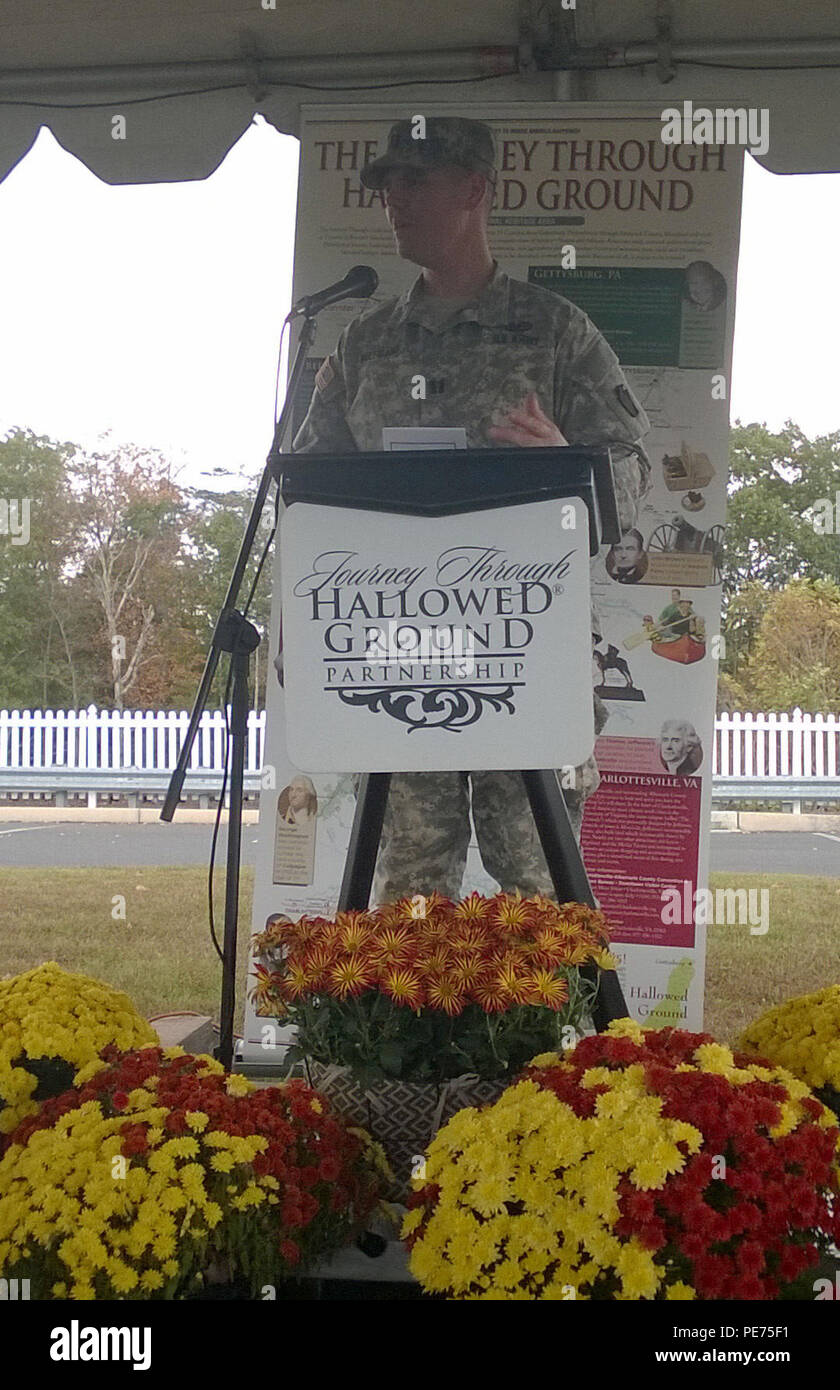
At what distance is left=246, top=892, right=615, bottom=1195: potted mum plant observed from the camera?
1438mm

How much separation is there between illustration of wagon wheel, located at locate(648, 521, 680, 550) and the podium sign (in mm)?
1390

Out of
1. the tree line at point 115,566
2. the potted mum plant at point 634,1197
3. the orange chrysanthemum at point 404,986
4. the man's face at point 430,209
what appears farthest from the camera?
the tree line at point 115,566

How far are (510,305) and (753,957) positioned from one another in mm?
3487

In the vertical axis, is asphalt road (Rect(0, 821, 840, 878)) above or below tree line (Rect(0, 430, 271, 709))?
below

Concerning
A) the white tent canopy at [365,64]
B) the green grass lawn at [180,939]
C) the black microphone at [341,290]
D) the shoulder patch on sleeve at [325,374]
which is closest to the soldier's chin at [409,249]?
the shoulder patch on sleeve at [325,374]

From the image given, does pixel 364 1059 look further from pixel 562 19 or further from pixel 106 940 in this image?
pixel 106 940

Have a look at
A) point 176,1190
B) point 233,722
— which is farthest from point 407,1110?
point 233,722

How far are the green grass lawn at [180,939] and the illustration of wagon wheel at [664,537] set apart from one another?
1981 millimetres

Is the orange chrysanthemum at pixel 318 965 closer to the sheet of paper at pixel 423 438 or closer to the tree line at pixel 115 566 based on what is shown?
the sheet of paper at pixel 423 438

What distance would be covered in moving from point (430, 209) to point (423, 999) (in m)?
2.08

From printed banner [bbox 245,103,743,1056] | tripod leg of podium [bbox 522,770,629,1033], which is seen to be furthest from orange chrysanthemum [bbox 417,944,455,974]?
printed banner [bbox 245,103,743,1056]

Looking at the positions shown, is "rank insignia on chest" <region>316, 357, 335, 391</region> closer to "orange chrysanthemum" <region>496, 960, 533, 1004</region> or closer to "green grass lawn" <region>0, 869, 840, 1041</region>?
"orange chrysanthemum" <region>496, 960, 533, 1004</region>

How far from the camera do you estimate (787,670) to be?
8.59m

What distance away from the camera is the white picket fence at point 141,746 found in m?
7.85
